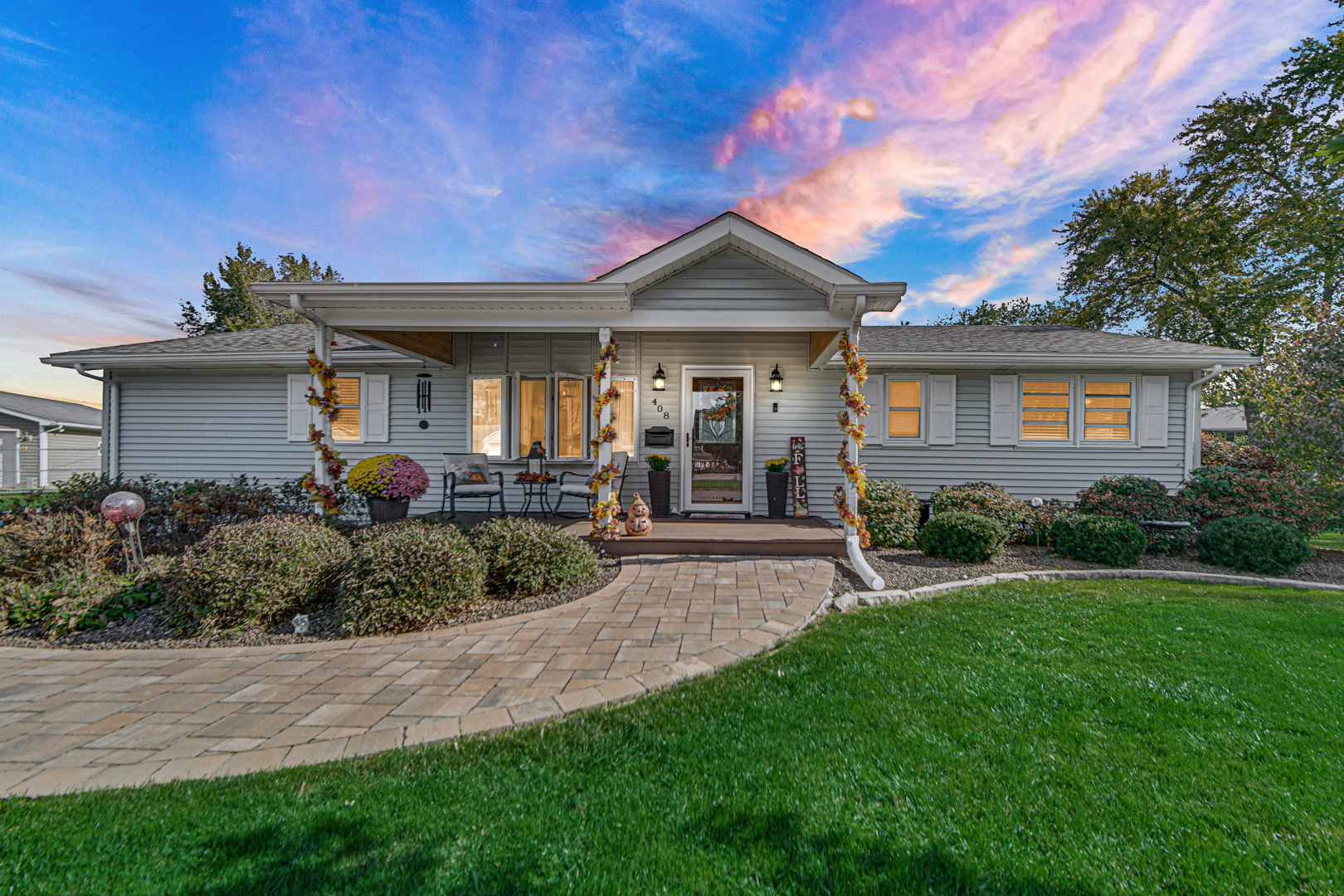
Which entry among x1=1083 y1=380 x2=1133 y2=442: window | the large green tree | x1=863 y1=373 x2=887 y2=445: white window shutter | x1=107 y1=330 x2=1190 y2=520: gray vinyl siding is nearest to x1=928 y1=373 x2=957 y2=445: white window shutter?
x1=107 y1=330 x2=1190 y2=520: gray vinyl siding

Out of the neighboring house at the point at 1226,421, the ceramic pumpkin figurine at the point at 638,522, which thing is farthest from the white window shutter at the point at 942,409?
the neighboring house at the point at 1226,421

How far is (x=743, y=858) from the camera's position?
1.50 m

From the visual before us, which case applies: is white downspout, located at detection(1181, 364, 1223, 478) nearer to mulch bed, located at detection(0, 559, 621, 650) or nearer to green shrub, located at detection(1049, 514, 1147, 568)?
green shrub, located at detection(1049, 514, 1147, 568)

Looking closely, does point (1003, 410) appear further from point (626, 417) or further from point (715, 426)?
point (626, 417)

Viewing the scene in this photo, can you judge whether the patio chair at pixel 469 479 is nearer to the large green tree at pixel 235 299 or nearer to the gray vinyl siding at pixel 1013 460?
the gray vinyl siding at pixel 1013 460

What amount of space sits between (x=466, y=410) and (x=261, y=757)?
6.14 meters

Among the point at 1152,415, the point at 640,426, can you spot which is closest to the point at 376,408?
the point at 640,426

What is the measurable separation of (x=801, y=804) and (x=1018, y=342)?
346 inches

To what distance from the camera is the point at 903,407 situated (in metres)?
7.89

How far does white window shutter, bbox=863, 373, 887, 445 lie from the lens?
7.83 meters

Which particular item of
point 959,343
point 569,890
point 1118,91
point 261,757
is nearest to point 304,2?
point 261,757

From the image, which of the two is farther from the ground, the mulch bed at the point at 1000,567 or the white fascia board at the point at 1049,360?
the white fascia board at the point at 1049,360

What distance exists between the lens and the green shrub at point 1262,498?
6180 millimetres

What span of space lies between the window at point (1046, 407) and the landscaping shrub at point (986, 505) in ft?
6.54
